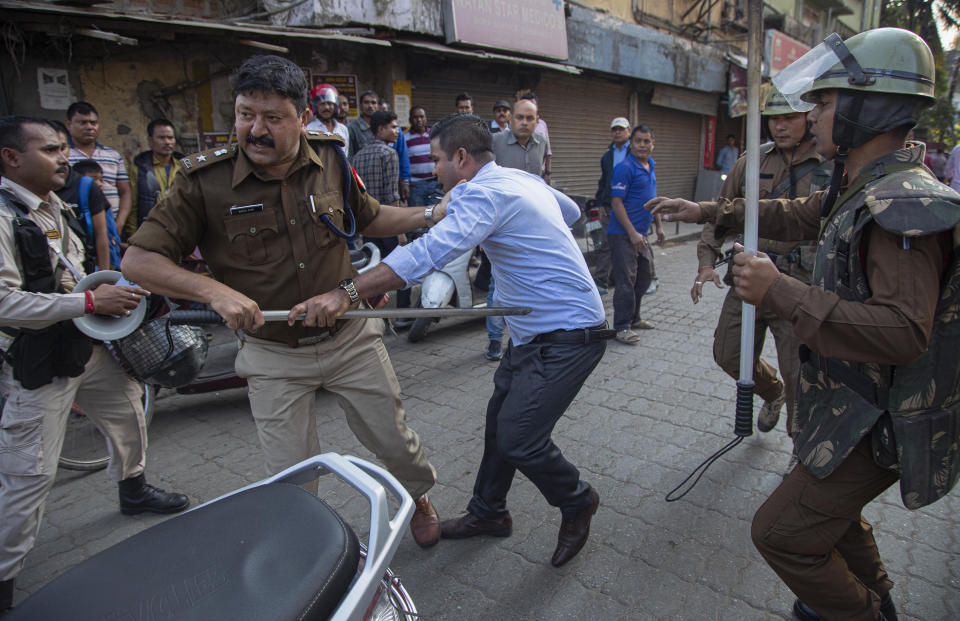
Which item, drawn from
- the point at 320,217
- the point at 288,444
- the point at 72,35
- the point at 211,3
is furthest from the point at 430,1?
the point at 288,444

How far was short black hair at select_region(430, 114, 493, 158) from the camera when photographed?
8.48ft

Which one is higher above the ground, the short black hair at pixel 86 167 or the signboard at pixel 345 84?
the signboard at pixel 345 84

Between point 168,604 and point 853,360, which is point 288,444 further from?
point 853,360

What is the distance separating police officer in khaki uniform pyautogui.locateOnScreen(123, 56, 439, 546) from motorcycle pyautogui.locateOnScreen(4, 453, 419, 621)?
0.77m

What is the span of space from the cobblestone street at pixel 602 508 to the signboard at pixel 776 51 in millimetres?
15199

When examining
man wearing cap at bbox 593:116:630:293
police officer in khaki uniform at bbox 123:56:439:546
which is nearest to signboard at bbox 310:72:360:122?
man wearing cap at bbox 593:116:630:293

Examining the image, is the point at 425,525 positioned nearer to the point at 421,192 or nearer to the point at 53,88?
the point at 421,192

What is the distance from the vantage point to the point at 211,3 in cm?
737

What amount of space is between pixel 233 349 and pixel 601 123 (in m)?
11.2

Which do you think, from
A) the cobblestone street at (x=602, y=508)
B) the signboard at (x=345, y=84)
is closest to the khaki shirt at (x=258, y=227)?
the cobblestone street at (x=602, y=508)

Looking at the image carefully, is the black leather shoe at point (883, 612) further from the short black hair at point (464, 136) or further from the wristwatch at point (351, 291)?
the short black hair at point (464, 136)

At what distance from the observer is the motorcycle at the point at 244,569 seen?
1.24 meters

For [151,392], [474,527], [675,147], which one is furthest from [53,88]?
[675,147]

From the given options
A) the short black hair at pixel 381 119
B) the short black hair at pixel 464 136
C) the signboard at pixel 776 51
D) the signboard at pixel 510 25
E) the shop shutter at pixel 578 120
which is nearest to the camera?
the short black hair at pixel 464 136
